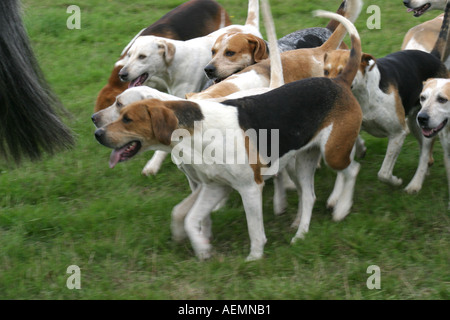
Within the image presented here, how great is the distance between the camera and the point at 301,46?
7.05m

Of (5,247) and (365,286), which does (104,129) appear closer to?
(5,247)

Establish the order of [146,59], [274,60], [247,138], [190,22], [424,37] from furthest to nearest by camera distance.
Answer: [190,22]
[424,37]
[146,59]
[274,60]
[247,138]

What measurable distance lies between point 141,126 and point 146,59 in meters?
2.22

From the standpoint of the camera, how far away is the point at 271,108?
496cm

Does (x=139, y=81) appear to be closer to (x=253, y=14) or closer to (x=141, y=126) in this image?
(x=253, y=14)

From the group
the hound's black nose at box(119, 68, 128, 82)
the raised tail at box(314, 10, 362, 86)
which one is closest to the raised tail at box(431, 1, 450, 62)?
the raised tail at box(314, 10, 362, 86)

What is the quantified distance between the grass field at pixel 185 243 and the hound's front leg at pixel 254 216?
0.32 ft

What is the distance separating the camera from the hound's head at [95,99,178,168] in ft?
15.0

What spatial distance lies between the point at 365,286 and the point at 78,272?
193 centimetres

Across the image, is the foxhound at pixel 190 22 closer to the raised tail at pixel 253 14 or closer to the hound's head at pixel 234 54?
the raised tail at pixel 253 14

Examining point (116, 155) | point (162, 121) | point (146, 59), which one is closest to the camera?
point (162, 121)

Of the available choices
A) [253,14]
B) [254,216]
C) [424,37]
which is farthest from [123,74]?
[424,37]

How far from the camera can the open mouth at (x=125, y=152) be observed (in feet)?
15.4

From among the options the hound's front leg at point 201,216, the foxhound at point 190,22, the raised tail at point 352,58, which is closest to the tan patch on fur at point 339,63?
the raised tail at point 352,58
